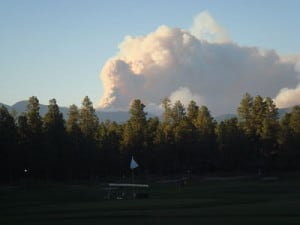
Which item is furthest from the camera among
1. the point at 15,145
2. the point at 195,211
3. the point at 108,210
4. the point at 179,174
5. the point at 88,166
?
the point at 179,174

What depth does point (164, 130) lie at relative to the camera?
117562 mm

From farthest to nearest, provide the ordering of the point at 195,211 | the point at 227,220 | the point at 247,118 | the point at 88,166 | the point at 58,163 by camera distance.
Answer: the point at 247,118 < the point at 88,166 < the point at 58,163 < the point at 195,211 < the point at 227,220

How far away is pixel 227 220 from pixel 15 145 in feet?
229

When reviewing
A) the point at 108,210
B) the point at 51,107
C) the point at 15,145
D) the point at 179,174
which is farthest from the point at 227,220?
the point at 179,174

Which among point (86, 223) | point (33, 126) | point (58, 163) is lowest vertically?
point (86, 223)

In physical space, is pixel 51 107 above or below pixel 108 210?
above

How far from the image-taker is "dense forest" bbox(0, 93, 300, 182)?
102 m

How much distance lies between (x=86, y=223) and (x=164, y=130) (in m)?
90.2

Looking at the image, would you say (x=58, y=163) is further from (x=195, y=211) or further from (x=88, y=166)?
(x=195, y=211)

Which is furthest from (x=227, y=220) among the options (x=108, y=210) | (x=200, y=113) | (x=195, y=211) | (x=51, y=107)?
(x=200, y=113)

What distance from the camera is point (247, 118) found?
12000cm

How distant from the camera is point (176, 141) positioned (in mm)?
114438

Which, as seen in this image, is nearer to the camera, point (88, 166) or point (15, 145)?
point (15, 145)

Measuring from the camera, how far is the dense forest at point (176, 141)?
336 ft
